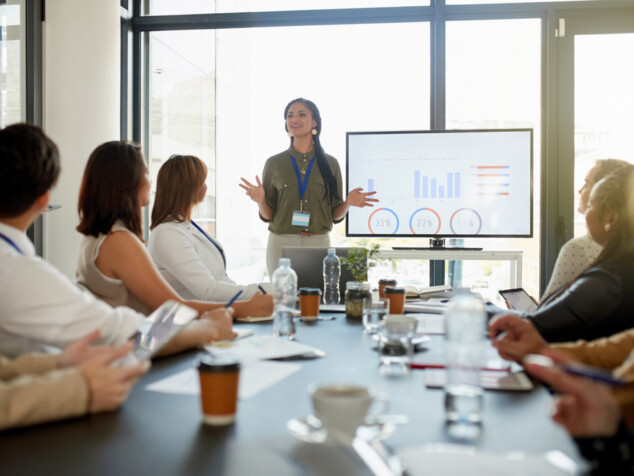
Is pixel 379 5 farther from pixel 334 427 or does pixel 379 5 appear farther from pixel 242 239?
pixel 334 427

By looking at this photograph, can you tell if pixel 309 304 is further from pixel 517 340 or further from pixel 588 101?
pixel 588 101

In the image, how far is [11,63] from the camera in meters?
4.13

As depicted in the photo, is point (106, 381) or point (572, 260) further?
point (572, 260)

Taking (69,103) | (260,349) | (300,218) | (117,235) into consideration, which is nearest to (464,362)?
(260,349)

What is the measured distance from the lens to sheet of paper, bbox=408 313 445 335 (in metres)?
1.94

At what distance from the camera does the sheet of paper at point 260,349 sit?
1.49 m

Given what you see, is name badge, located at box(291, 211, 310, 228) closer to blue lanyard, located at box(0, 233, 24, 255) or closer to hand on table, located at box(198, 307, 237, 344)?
hand on table, located at box(198, 307, 237, 344)

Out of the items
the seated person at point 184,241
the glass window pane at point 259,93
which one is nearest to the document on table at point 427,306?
the seated person at point 184,241

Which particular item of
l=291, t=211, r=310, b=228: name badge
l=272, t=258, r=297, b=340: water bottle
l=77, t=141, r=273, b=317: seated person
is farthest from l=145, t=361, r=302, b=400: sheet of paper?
l=291, t=211, r=310, b=228: name badge

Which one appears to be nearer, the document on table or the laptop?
the document on table

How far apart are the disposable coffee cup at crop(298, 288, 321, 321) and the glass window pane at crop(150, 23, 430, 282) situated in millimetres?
2831

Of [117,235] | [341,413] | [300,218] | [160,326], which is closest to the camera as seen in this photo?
[341,413]

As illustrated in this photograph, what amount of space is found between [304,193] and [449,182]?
1.18 meters

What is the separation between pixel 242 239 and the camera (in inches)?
209
